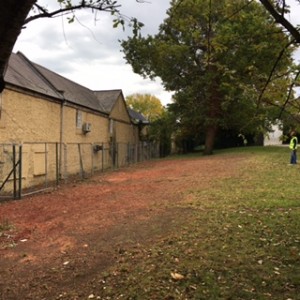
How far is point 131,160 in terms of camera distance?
3212cm

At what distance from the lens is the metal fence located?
575 inches

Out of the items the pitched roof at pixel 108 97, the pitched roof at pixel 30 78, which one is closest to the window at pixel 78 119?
the pitched roof at pixel 30 78

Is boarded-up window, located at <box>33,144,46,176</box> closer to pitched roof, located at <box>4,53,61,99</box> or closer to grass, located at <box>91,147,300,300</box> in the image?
pitched roof, located at <box>4,53,61,99</box>

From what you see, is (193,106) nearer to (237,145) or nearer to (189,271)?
(237,145)

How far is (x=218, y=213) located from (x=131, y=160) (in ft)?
77.1

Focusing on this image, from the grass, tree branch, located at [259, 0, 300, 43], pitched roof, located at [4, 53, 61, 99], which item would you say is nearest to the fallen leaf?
the grass

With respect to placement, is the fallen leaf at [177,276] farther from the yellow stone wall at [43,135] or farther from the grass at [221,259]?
the yellow stone wall at [43,135]

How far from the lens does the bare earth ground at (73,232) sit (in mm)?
5547

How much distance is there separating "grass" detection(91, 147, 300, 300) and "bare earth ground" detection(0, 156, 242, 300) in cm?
44

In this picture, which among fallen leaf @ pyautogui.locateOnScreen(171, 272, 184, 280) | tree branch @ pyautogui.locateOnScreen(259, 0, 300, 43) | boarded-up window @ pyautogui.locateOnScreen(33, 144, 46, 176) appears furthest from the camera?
boarded-up window @ pyautogui.locateOnScreen(33, 144, 46, 176)

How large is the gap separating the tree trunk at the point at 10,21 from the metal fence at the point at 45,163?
36.3 ft

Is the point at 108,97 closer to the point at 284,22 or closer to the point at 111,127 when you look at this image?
the point at 111,127

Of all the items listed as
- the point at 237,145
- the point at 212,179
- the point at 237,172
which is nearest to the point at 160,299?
the point at 212,179

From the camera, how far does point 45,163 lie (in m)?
16.8
